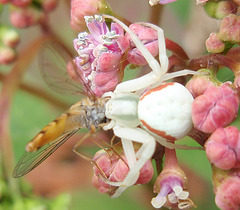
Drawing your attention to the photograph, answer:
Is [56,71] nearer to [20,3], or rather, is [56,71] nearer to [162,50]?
[162,50]

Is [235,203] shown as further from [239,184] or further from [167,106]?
[167,106]

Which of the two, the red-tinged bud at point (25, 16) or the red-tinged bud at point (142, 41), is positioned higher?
the red-tinged bud at point (142, 41)

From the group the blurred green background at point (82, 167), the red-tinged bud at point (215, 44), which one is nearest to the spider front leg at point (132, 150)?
the red-tinged bud at point (215, 44)

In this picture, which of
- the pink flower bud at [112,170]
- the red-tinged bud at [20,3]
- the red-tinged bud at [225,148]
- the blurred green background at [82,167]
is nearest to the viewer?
the red-tinged bud at [225,148]

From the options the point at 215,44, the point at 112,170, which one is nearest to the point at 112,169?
the point at 112,170

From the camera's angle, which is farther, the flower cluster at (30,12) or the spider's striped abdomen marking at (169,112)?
the flower cluster at (30,12)

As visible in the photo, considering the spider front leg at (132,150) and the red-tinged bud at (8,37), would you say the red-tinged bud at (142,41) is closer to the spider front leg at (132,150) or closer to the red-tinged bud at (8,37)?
the spider front leg at (132,150)

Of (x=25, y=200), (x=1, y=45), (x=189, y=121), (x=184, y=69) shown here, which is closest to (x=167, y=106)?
(x=189, y=121)
